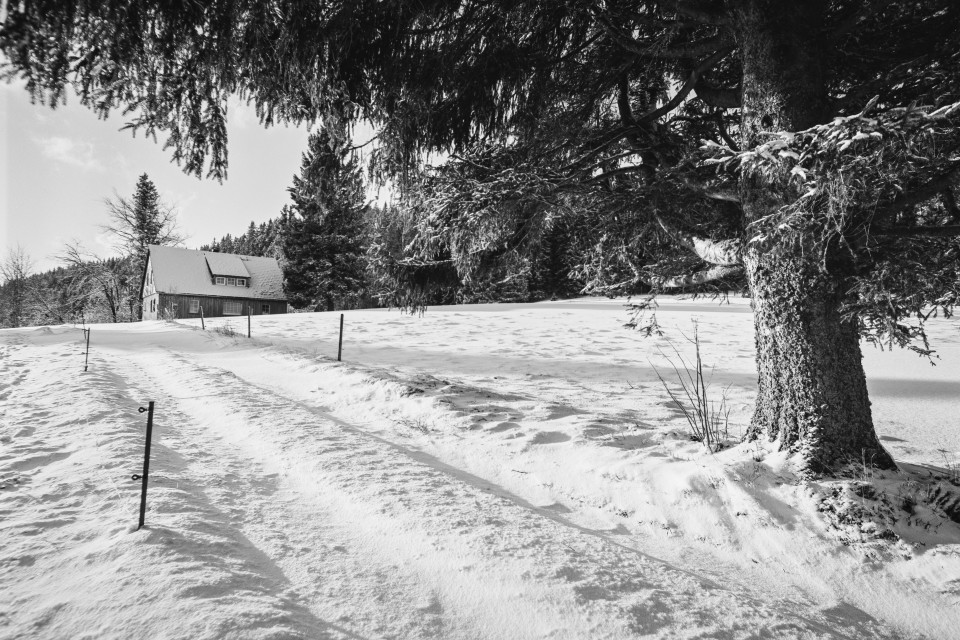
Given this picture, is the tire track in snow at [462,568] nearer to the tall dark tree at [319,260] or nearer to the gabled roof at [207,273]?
the tall dark tree at [319,260]

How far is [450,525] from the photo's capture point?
2.93m

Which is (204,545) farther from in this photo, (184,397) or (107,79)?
(184,397)

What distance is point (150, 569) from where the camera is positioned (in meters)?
2.20

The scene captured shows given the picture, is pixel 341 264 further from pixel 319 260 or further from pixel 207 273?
pixel 207 273

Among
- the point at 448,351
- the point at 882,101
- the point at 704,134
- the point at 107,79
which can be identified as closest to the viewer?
the point at 107,79

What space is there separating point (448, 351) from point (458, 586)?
9.45 m

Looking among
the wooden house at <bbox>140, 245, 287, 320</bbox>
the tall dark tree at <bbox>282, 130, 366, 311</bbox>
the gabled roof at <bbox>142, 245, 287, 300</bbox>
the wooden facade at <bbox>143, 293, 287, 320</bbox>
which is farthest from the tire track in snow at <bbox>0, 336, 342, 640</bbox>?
the gabled roof at <bbox>142, 245, 287, 300</bbox>

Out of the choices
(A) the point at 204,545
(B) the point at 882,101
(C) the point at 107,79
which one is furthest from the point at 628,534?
(C) the point at 107,79

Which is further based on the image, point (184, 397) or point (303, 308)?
point (303, 308)

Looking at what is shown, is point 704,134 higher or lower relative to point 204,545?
higher

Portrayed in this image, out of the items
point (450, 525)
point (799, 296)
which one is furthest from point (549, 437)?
point (799, 296)

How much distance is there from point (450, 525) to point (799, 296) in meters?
3.13

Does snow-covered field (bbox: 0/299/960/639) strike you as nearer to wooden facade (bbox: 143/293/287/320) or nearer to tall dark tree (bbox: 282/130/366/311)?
tall dark tree (bbox: 282/130/366/311)

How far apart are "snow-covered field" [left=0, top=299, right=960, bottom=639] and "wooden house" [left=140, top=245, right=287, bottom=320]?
111ft
